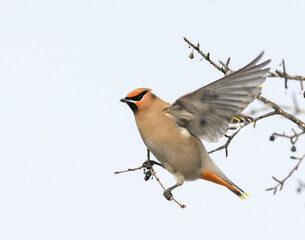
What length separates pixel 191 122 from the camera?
4.41m

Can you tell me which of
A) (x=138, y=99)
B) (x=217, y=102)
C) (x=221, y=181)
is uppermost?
(x=138, y=99)

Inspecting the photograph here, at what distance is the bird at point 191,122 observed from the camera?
406 centimetres

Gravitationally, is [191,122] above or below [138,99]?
below

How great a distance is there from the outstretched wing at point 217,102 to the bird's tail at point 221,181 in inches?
15.5

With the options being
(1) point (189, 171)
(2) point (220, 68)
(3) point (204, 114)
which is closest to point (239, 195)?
(1) point (189, 171)

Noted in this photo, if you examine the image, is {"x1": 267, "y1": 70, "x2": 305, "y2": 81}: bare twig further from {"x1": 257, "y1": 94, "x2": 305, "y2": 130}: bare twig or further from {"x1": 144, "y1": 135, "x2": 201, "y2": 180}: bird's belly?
{"x1": 144, "y1": 135, "x2": 201, "y2": 180}: bird's belly

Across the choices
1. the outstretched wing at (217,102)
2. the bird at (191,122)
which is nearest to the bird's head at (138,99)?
the bird at (191,122)

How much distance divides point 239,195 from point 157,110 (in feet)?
3.86

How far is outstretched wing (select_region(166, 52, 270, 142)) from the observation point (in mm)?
3869

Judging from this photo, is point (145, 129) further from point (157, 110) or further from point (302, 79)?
point (302, 79)

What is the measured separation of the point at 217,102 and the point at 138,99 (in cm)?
72

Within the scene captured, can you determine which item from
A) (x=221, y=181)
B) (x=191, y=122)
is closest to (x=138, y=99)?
(x=191, y=122)

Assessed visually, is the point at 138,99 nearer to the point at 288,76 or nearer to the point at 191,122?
the point at 191,122

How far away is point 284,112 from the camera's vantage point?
13.6 feet
